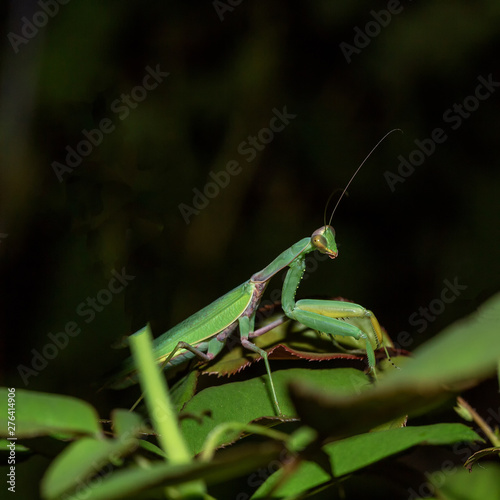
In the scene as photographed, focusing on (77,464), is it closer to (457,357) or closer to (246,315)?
(457,357)

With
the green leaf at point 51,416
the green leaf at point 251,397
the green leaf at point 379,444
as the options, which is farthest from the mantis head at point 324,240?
the green leaf at point 51,416

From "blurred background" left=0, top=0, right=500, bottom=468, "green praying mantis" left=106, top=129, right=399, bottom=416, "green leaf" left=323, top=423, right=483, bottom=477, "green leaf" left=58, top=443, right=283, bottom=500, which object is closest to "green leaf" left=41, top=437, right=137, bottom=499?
"green leaf" left=58, top=443, right=283, bottom=500

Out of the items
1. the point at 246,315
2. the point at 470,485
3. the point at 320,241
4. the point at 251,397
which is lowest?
the point at 470,485

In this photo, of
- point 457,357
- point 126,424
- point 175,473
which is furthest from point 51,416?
point 457,357

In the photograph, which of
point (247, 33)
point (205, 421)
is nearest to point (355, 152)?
point (247, 33)

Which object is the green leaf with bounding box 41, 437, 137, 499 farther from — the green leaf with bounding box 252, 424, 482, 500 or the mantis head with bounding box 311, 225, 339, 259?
the mantis head with bounding box 311, 225, 339, 259

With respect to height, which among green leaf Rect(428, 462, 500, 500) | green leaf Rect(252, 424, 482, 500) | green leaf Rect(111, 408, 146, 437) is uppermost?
green leaf Rect(111, 408, 146, 437)
